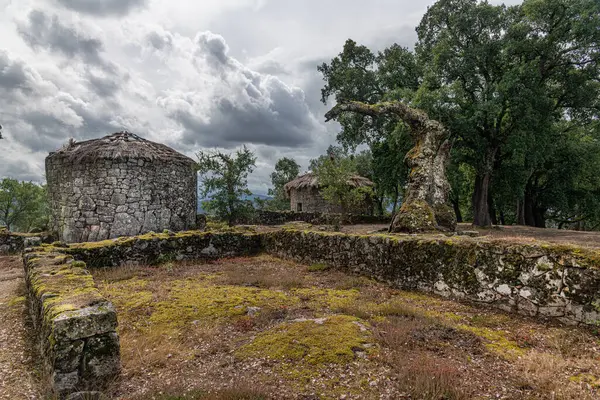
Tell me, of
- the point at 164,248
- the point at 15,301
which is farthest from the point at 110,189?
the point at 15,301

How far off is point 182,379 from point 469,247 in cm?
460

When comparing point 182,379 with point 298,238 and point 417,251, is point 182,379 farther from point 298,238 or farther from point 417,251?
point 298,238

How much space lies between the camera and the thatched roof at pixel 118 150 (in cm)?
1350

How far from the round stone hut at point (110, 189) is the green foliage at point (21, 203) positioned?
2861 centimetres

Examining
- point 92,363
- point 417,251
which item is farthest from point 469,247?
point 92,363

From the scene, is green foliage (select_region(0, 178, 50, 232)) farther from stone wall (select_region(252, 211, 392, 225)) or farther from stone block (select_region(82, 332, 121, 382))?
stone block (select_region(82, 332, 121, 382))

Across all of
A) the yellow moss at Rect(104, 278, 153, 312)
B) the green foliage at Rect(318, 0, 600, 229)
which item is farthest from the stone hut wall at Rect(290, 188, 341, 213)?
the yellow moss at Rect(104, 278, 153, 312)

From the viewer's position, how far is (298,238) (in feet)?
32.3

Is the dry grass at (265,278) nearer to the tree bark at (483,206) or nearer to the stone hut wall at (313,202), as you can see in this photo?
the tree bark at (483,206)

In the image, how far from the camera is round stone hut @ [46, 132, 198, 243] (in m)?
13.5

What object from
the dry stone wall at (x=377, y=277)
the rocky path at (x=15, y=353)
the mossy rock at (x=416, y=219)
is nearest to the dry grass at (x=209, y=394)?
the dry stone wall at (x=377, y=277)

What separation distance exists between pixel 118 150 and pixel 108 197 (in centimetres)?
193

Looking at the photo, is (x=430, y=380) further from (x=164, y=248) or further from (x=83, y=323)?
(x=164, y=248)

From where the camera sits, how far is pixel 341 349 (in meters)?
3.80
